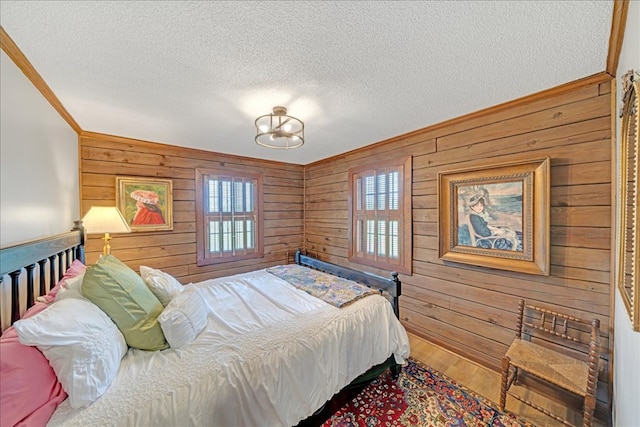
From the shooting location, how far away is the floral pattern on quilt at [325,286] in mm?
2006

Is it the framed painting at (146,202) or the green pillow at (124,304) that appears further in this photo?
the framed painting at (146,202)

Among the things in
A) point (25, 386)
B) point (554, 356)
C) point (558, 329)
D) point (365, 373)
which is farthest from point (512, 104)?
point (25, 386)

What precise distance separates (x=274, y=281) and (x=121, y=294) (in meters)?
1.44

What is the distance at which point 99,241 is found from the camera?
9.04 ft

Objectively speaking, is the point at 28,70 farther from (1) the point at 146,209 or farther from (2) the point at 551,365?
(2) the point at 551,365

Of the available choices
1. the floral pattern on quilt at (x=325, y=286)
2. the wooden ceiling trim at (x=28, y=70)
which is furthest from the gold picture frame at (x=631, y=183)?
the wooden ceiling trim at (x=28, y=70)

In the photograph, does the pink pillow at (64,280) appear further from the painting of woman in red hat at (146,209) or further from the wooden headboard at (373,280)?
the wooden headboard at (373,280)

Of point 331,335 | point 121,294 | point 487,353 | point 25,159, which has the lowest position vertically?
point 487,353

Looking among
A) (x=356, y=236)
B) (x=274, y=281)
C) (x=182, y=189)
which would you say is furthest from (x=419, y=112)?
(x=182, y=189)

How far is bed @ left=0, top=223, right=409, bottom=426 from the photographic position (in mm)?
1012

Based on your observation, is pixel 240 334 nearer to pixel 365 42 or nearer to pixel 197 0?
pixel 197 0

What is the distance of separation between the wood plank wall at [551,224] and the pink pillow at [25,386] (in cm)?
281

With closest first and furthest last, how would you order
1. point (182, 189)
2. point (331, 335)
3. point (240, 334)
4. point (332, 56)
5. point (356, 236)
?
1. point (332, 56)
2. point (240, 334)
3. point (331, 335)
4. point (182, 189)
5. point (356, 236)

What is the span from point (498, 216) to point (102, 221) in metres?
3.59
